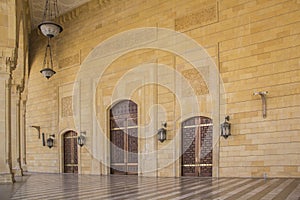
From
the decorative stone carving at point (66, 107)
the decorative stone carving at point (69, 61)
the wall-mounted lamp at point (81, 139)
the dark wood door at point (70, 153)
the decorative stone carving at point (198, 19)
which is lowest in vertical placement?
the dark wood door at point (70, 153)

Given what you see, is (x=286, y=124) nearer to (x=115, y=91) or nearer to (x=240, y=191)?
(x=240, y=191)

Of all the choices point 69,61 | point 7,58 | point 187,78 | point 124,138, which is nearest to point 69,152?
point 124,138

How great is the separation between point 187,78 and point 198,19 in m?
1.75

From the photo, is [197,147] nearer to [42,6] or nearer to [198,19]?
[198,19]

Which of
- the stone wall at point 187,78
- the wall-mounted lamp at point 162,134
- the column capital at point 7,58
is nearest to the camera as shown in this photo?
the column capital at point 7,58

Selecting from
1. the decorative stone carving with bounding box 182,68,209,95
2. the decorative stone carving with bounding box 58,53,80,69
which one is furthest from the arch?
the decorative stone carving with bounding box 182,68,209,95

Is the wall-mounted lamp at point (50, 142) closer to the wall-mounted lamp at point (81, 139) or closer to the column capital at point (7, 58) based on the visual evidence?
the wall-mounted lamp at point (81, 139)

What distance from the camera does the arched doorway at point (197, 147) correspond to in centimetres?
962

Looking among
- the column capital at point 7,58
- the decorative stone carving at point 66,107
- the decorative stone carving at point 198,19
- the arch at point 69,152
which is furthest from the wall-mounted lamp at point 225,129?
the decorative stone carving at point 66,107

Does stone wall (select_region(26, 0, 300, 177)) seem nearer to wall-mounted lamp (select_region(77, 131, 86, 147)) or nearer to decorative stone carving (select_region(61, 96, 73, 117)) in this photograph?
decorative stone carving (select_region(61, 96, 73, 117))

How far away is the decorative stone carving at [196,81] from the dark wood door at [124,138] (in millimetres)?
2466

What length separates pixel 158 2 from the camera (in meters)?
11.1

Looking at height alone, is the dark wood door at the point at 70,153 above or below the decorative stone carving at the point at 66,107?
below

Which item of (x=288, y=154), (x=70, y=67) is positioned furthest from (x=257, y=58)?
(x=70, y=67)
